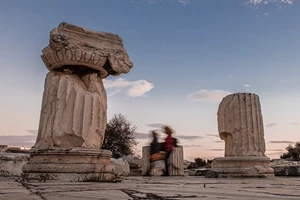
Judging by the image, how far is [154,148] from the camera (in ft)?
26.6

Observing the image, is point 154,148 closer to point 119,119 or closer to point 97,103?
point 97,103

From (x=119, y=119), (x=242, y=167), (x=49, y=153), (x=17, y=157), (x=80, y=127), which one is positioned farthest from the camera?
(x=119, y=119)

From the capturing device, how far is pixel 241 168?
25.8 ft

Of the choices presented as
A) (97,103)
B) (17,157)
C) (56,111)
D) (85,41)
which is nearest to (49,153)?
(56,111)

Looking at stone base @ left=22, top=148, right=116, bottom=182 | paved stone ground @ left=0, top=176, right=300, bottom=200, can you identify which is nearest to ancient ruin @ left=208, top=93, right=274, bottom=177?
stone base @ left=22, top=148, right=116, bottom=182

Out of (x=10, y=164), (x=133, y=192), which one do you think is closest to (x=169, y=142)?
(x=10, y=164)

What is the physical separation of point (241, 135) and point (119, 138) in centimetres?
1711

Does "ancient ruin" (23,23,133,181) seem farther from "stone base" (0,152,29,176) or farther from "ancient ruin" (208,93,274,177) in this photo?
"ancient ruin" (208,93,274,177)

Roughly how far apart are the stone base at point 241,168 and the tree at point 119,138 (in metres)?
15.3

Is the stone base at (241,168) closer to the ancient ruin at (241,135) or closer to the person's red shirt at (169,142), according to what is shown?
the ancient ruin at (241,135)

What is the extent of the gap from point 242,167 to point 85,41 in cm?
542

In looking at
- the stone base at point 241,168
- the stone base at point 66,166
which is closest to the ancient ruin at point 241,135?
the stone base at point 241,168

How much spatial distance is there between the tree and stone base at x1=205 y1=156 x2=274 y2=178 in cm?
1526

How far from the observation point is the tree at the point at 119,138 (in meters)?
23.6
